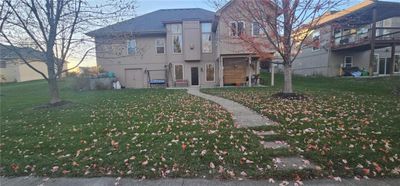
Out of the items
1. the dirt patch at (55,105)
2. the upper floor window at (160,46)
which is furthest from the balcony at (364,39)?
the dirt patch at (55,105)

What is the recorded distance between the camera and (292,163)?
3912mm

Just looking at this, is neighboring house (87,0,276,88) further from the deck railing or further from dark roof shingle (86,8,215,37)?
the deck railing

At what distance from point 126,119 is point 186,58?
554 inches

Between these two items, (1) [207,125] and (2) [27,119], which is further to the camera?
(2) [27,119]

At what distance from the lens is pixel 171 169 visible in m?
3.83

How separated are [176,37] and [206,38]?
2.56 meters

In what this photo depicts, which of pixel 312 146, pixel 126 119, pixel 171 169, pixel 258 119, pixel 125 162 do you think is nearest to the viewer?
pixel 171 169

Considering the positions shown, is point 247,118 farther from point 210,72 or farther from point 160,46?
point 160,46

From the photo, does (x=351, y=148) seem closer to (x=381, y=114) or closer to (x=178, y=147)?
(x=178, y=147)

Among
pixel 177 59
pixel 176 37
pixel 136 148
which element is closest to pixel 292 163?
pixel 136 148

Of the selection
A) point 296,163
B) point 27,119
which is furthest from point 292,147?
point 27,119

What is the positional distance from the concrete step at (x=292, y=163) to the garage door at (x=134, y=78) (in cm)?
1918

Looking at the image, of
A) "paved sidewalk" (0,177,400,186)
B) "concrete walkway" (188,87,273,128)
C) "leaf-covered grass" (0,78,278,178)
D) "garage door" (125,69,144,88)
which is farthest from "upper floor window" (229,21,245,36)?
"garage door" (125,69,144,88)

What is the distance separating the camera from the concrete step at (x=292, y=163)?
374cm
